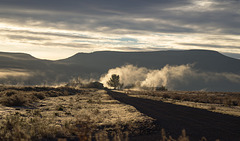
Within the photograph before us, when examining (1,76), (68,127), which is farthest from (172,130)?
(1,76)

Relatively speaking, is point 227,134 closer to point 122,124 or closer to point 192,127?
point 192,127

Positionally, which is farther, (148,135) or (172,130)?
(172,130)

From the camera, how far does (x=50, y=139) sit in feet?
44.2

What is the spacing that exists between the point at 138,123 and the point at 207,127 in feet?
15.7

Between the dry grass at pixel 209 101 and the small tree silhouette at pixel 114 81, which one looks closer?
the dry grass at pixel 209 101

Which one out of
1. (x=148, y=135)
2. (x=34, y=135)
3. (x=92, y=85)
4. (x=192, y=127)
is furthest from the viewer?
(x=92, y=85)

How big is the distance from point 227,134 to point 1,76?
598 ft

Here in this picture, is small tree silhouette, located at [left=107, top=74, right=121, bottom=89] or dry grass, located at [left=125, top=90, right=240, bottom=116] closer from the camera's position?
dry grass, located at [left=125, top=90, right=240, bottom=116]

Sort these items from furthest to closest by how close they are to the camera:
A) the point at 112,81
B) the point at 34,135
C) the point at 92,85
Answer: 1. the point at 112,81
2. the point at 92,85
3. the point at 34,135

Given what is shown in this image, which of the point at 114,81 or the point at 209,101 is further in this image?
the point at 114,81

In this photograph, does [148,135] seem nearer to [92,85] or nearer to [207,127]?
[207,127]

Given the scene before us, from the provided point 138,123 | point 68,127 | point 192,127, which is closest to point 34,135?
point 68,127

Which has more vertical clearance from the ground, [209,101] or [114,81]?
[114,81]

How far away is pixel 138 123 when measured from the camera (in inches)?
731
